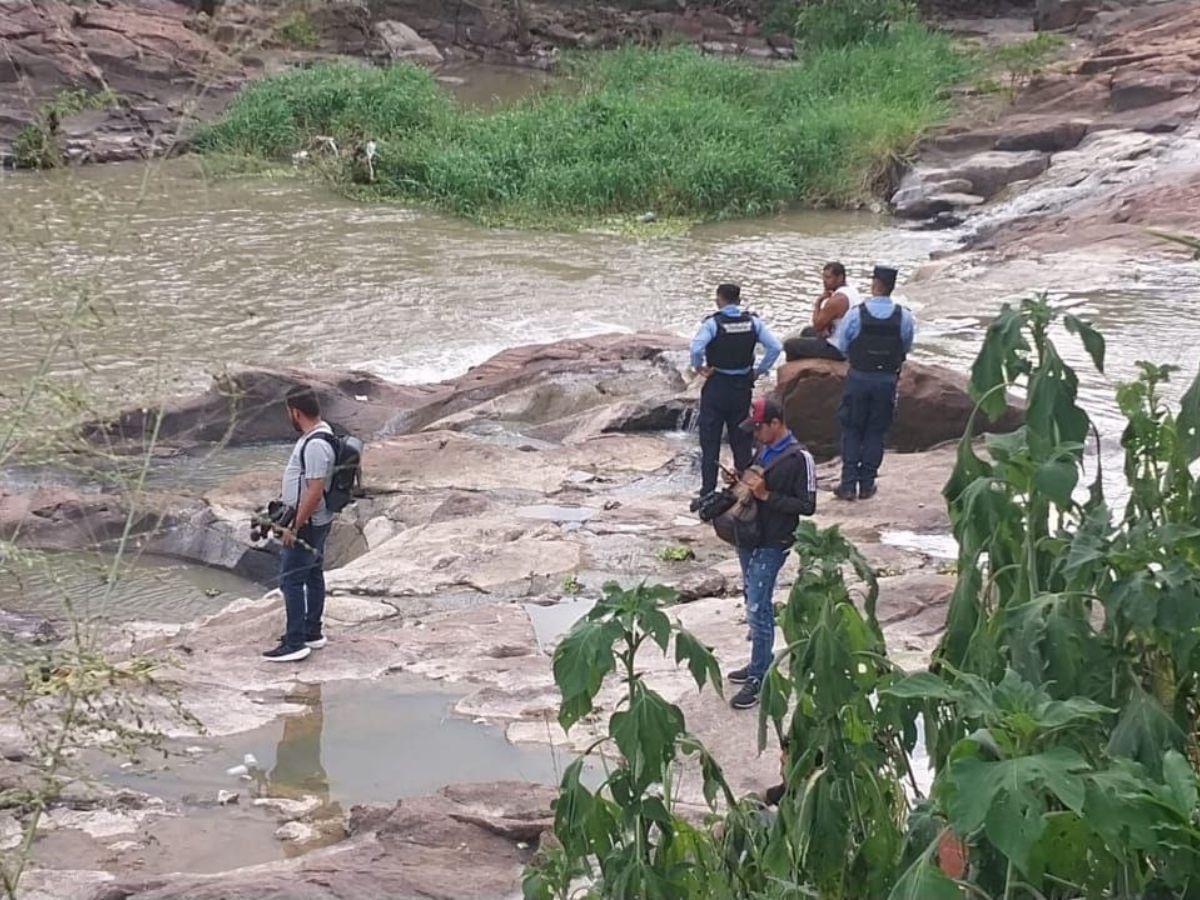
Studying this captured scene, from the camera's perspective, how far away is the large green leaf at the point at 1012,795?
7.93 feet

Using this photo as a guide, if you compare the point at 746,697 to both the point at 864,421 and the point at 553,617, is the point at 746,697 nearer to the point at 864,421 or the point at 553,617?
the point at 553,617

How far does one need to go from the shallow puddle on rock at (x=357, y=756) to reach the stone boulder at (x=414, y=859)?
0.59 meters

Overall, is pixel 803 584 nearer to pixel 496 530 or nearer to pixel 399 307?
pixel 496 530

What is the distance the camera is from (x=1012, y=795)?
243 centimetres

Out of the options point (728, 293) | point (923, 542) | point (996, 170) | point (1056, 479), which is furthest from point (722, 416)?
point (996, 170)

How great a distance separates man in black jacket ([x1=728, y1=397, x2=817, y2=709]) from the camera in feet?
24.5

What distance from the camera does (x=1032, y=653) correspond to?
3.08m

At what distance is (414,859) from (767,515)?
2.37 meters

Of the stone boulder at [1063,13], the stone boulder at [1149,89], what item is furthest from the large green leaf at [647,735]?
the stone boulder at [1063,13]

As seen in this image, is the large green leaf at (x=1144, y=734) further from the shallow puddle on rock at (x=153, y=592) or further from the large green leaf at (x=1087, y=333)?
the shallow puddle on rock at (x=153, y=592)

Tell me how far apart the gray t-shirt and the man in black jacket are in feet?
7.10

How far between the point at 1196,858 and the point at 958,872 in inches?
39.5

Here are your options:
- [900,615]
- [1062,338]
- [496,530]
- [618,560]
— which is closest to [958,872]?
[900,615]

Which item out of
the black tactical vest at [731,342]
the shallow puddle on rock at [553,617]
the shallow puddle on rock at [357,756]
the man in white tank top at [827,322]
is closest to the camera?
the shallow puddle on rock at [357,756]
